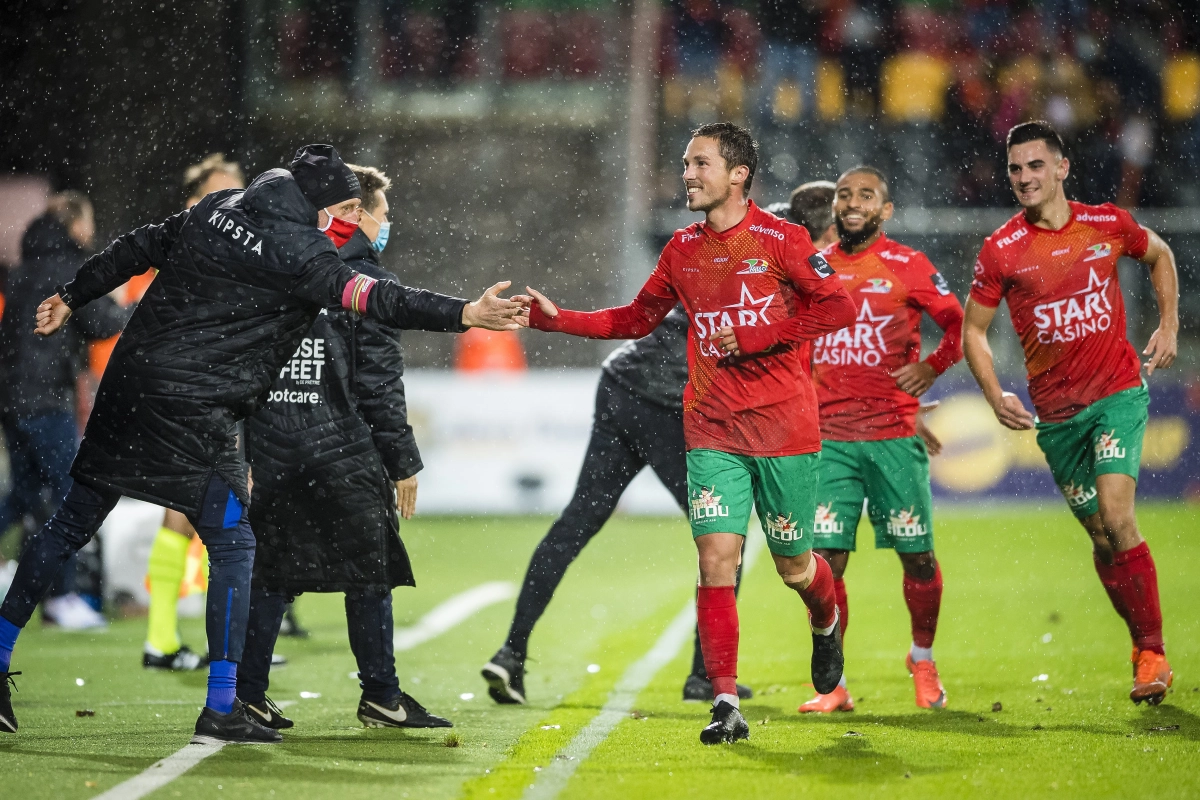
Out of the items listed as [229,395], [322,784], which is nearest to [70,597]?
[229,395]

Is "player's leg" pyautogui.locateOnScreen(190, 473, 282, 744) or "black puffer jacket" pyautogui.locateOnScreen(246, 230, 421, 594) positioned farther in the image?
"black puffer jacket" pyautogui.locateOnScreen(246, 230, 421, 594)

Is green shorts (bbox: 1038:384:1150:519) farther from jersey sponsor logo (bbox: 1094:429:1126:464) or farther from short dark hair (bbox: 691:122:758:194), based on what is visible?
short dark hair (bbox: 691:122:758:194)

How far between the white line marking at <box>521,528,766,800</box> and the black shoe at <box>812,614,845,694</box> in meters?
0.77

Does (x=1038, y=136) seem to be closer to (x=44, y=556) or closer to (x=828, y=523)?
(x=828, y=523)

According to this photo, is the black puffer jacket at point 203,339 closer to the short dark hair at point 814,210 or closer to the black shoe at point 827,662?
the black shoe at point 827,662

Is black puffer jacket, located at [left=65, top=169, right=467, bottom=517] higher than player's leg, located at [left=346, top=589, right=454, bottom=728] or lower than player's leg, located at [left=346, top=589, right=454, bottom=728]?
higher

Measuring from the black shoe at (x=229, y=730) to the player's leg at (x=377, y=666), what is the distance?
0.52m

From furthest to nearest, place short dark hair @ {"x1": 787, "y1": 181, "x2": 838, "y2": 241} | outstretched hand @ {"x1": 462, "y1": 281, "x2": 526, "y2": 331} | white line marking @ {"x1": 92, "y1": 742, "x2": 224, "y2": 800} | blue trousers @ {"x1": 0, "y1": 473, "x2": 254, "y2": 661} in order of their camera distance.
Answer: short dark hair @ {"x1": 787, "y1": 181, "x2": 838, "y2": 241}, blue trousers @ {"x1": 0, "y1": 473, "x2": 254, "y2": 661}, outstretched hand @ {"x1": 462, "y1": 281, "x2": 526, "y2": 331}, white line marking @ {"x1": 92, "y1": 742, "x2": 224, "y2": 800}

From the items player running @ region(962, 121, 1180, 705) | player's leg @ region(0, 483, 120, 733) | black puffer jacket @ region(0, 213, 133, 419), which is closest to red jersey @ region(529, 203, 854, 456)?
player running @ region(962, 121, 1180, 705)

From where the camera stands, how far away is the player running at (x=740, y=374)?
4.98 meters

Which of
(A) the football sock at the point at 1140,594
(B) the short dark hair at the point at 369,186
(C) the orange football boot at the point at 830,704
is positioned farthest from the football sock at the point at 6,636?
(A) the football sock at the point at 1140,594

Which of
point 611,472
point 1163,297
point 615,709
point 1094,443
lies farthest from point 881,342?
point 615,709

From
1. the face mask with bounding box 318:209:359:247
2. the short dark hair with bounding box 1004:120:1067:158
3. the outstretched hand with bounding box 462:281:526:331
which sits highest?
the short dark hair with bounding box 1004:120:1067:158

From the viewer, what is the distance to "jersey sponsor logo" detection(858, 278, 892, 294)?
239 inches
